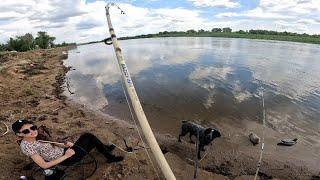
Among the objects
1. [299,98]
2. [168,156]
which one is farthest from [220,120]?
[299,98]

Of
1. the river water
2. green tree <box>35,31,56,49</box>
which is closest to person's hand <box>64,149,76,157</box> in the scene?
the river water

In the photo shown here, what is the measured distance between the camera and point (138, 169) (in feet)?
28.7

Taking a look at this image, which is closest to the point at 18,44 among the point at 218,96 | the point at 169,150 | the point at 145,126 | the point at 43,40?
the point at 43,40

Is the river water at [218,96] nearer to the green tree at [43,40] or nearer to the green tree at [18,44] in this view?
the green tree at [18,44]

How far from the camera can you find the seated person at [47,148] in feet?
22.3

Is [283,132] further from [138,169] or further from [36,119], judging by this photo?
[36,119]

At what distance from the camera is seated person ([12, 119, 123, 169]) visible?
22.3ft

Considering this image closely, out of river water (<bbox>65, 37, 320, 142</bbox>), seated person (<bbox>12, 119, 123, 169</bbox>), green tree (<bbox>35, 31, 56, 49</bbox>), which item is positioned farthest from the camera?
green tree (<bbox>35, 31, 56, 49</bbox>)

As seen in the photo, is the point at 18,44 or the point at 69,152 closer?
the point at 69,152

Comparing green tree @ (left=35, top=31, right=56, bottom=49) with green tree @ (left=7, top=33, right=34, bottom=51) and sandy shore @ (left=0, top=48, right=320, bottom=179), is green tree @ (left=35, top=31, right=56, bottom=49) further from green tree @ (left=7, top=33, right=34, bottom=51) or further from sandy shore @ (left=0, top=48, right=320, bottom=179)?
sandy shore @ (left=0, top=48, right=320, bottom=179)

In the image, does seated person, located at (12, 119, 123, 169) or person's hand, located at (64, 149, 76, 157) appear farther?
person's hand, located at (64, 149, 76, 157)

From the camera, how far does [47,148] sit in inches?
288

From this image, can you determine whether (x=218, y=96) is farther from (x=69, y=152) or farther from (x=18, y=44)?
(x=18, y=44)

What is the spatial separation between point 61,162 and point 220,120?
9275 millimetres
